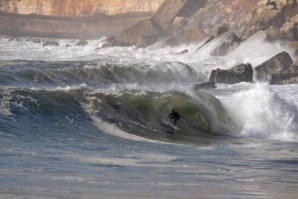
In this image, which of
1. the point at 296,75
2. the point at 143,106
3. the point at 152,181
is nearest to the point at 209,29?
the point at 296,75

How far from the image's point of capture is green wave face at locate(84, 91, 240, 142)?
1600 centimetres

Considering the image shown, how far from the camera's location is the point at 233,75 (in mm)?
25031

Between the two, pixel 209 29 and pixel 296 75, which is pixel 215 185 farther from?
pixel 209 29

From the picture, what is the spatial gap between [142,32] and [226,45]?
13.5m

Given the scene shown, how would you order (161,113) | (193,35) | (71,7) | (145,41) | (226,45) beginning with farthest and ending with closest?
(71,7), (145,41), (193,35), (226,45), (161,113)

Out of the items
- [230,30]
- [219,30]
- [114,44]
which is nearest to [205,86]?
[219,30]

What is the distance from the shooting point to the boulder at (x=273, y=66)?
26.3 m

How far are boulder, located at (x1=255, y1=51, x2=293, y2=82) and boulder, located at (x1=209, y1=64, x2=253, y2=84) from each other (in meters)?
0.81

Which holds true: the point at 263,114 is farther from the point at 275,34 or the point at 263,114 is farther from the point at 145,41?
the point at 145,41

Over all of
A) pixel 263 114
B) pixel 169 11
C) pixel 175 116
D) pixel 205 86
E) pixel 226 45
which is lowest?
pixel 175 116

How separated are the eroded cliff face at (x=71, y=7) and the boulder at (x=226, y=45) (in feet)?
121

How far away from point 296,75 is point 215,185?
16.9 meters

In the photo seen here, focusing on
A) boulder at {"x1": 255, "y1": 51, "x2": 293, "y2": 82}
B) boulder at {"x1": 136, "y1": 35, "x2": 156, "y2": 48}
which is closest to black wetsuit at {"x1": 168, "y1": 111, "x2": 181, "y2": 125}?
boulder at {"x1": 255, "y1": 51, "x2": 293, "y2": 82}

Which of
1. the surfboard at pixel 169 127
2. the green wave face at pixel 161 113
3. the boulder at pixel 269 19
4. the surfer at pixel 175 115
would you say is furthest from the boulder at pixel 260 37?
the surfer at pixel 175 115
